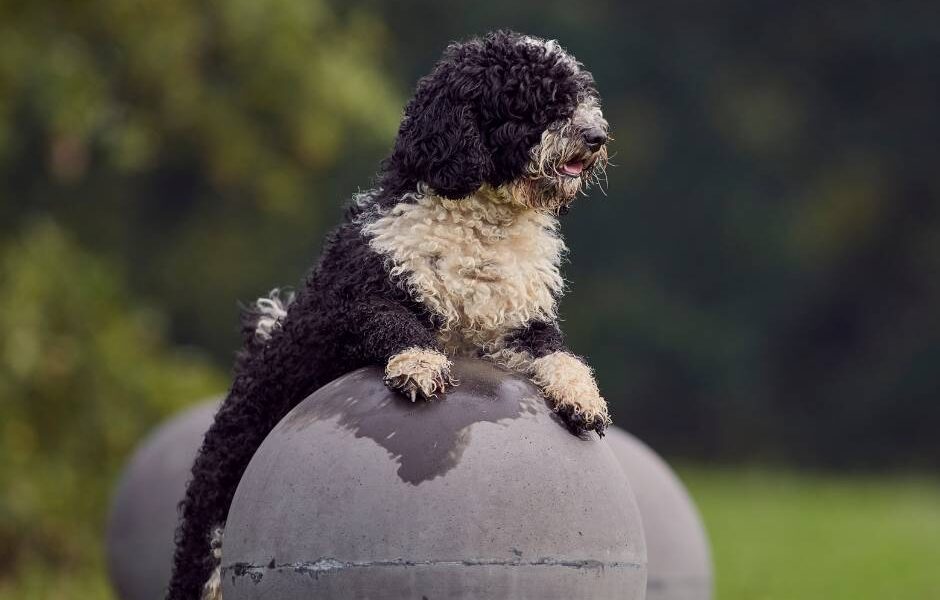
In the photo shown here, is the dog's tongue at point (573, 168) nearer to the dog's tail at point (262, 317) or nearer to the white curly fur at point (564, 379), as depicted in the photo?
the white curly fur at point (564, 379)

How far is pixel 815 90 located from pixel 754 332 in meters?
4.91

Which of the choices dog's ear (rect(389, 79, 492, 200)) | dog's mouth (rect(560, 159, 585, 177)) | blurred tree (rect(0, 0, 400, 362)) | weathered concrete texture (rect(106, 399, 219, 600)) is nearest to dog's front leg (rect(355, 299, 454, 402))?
dog's ear (rect(389, 79, 492, 200))

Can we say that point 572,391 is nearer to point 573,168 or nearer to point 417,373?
point 417,373

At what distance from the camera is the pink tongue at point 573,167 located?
624 centimetres

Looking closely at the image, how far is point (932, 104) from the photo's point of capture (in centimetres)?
3150

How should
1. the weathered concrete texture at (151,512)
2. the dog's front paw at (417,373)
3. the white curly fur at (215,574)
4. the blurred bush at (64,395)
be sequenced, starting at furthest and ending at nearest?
the blurred bush at (64,395)
the weathered concrete texture at (151,512)
the white curly fur at (215,574)
the dog's front paw at (417,373)

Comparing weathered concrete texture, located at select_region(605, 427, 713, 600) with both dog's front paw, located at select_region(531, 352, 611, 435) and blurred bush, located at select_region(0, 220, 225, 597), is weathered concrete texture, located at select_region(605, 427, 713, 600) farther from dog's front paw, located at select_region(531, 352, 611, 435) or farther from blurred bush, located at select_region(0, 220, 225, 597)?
blurred bush, located at select_region(0, 220, 225, 597)

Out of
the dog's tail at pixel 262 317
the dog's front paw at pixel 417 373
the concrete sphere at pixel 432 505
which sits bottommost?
the concrete sphere at pixel 432 505

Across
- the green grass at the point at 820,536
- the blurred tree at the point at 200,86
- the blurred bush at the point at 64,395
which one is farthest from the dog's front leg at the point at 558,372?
the blurred tree at the point at 200,86

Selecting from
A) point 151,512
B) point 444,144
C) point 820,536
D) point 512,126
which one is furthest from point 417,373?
point 820,536

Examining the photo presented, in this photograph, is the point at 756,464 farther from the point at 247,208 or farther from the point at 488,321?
the point at 488,321

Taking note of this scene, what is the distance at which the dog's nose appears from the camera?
20.1 ft

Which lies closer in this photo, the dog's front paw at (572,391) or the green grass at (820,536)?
the dog's front paw at (572,391)

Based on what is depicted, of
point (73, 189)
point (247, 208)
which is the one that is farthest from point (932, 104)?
point (73, 189)
